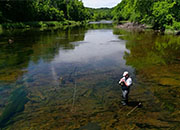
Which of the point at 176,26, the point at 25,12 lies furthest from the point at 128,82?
the point at 25,12

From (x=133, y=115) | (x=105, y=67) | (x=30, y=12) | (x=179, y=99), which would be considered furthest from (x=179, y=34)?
(x=30, y=12)

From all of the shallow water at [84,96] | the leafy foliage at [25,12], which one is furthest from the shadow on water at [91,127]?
the leafy foliage at [25,12]

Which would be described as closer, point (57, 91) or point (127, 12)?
point (57, 91)

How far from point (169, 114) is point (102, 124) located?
3.71 metres

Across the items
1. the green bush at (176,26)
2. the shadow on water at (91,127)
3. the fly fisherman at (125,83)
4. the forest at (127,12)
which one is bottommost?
the shadow on water at (91,127)

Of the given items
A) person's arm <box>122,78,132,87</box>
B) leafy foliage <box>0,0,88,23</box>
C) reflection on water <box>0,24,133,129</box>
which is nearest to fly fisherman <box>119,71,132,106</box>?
person's arm <box>122,78,132,87</box>

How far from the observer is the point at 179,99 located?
9531 millimetres

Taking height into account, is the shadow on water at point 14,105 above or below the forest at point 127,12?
below

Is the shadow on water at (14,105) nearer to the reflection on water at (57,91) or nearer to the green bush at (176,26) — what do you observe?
the reflection on water at (57,91)

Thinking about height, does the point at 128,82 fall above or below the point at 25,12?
below

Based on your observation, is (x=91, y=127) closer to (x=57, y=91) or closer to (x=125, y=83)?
(x=125, y=83)

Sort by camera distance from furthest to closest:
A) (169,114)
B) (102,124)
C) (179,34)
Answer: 1. (179,34)
2. (169,114)
3. (102,124)

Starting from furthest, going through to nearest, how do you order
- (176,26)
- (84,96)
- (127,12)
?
(127,12)
(176,26)
(84,96)

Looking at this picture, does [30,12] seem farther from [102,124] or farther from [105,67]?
[102,124]
